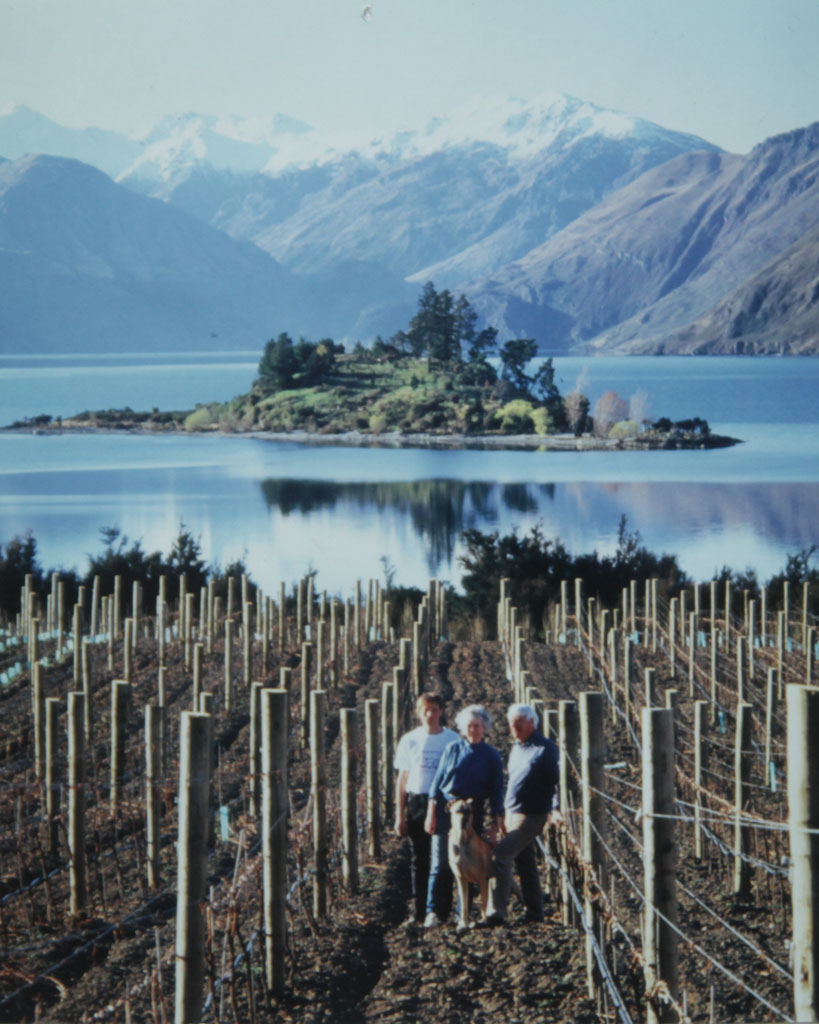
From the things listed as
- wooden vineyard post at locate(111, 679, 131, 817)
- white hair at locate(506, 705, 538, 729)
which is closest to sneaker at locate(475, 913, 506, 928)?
white hair at locate(506, 705, 538, 729)

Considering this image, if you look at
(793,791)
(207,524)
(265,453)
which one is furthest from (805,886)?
(265,453)

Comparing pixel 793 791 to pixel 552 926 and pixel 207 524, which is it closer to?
pixel 552 926

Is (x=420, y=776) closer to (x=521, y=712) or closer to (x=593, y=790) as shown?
(x=521, y=712)

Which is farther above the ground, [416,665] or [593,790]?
[593,790]

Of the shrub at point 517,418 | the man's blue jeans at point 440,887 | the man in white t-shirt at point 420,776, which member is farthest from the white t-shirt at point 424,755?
the shrub at point 517,418

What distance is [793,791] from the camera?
3350 mm

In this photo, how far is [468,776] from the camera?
6.04m

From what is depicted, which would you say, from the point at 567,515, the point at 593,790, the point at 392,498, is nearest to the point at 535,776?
the point at 593,790

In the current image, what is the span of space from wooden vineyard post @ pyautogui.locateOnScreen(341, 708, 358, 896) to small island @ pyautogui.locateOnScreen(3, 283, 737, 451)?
6856 cm

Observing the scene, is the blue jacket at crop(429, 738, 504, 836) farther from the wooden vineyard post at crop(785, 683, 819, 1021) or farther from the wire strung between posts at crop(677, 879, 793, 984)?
the wooden vineyard post at crop(785, 683, 819, 1021)

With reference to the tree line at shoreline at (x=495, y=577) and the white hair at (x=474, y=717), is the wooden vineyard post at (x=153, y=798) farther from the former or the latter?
the tree line at shoreline at (x=495, y=577)

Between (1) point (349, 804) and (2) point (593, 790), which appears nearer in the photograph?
(2) point (593, 790)

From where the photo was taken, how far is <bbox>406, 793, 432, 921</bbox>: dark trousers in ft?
20.9

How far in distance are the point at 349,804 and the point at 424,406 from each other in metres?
77.6
